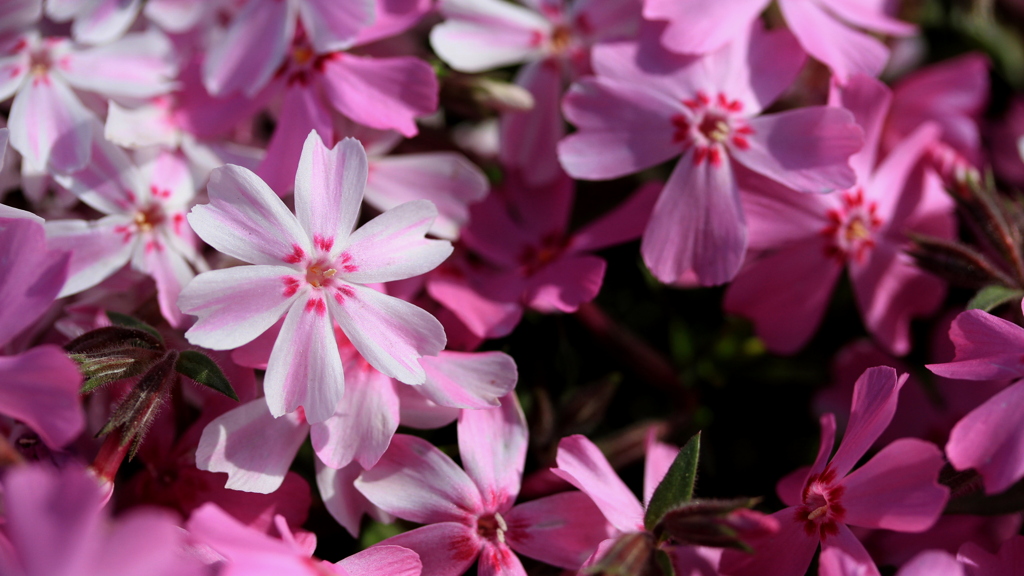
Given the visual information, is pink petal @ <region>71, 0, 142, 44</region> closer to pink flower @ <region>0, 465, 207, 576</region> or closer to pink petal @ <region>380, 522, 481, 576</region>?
pink flower @ <region>0, 465, 207, 576</region>

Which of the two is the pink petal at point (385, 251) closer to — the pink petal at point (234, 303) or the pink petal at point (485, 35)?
the pink petal at point (234, 303)

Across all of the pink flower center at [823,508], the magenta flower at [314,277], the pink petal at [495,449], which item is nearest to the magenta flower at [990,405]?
the pink flower center at [823,508]

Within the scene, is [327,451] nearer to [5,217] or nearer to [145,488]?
[145,488]

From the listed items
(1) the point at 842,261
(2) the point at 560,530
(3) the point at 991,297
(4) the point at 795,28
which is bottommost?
(2) the point at 560,530

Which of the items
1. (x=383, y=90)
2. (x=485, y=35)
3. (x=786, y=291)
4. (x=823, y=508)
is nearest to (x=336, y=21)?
(x=383, y=90)

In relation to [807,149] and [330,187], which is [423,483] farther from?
[807,149]

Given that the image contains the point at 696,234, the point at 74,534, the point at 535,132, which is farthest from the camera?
the point at 535,132

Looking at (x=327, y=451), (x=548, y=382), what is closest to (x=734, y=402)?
(x=548, y=382)

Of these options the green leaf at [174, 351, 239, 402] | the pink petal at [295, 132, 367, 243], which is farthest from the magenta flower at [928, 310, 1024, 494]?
the green leaf at [174, 351, 239, 402]
